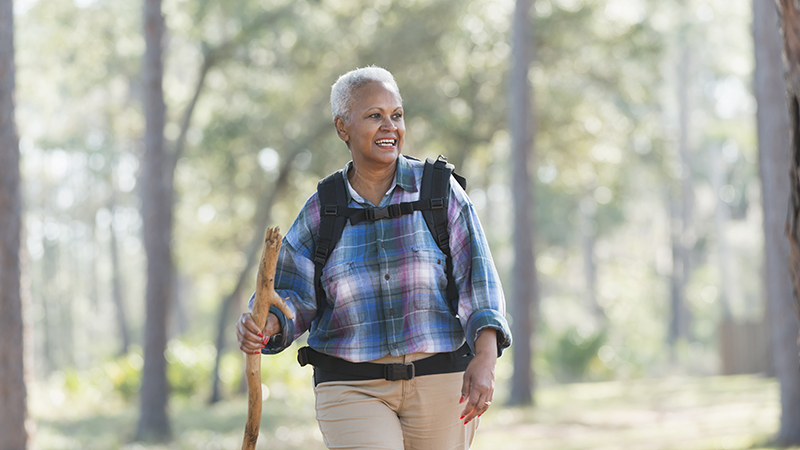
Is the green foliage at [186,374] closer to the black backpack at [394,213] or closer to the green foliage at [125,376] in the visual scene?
the green foliage at [125,376]

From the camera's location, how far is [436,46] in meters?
17.6

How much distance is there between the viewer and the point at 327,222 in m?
3.16

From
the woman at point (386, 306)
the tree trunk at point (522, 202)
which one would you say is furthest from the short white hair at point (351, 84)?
the tree trunk at point (522, 202)

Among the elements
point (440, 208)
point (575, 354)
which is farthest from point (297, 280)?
point (575, 354)

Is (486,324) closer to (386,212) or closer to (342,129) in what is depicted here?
(386,212)

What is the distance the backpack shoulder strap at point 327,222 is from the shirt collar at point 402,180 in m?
0.03

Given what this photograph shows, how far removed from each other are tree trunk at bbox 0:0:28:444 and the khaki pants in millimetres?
5035

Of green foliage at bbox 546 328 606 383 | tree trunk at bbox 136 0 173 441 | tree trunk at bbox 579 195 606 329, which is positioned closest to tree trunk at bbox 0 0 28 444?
tree trunk at bbox 136 0 173 441

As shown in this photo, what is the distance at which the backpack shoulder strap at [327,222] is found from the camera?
3.14m

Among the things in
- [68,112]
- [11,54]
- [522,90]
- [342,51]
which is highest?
[68,112]

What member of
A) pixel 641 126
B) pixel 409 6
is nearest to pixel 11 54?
pixel 409 6

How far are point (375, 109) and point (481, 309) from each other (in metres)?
0.81

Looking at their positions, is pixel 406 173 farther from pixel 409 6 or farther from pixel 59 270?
pixel 59 270

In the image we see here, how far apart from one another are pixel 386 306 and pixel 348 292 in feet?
0.48
